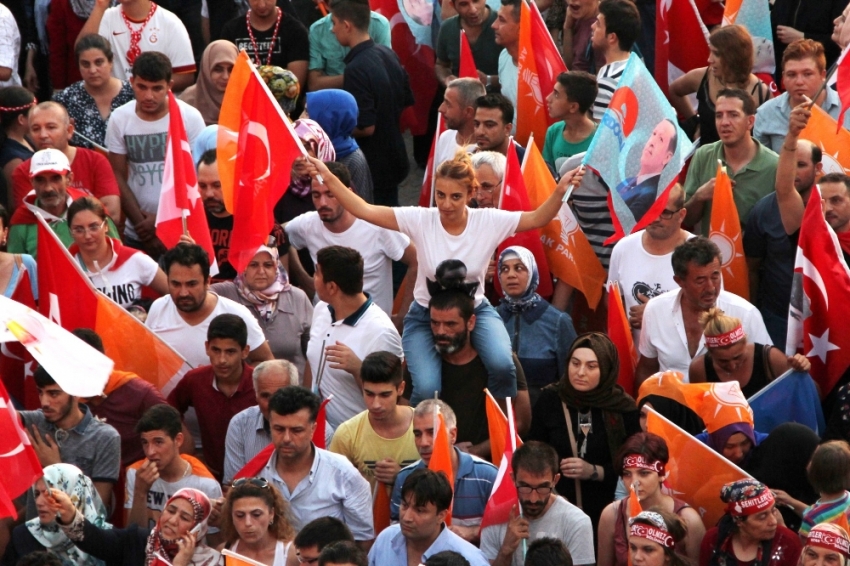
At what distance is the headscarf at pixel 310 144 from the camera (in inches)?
405

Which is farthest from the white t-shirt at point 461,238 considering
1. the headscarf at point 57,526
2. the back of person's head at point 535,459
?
the headscarf at point 57,526

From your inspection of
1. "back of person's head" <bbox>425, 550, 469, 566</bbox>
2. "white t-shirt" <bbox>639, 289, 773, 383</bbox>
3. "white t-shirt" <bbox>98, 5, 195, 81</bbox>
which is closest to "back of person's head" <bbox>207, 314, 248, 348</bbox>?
"back of person's head" <bbox>425, 550, 469, 566</bbox>

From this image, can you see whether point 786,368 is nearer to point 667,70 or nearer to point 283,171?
point 283,171

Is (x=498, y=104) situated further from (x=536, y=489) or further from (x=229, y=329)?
(x=536, y=489)

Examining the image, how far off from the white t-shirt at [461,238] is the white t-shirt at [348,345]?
0.25m

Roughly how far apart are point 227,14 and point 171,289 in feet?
13.4

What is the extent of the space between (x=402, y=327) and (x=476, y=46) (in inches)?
131

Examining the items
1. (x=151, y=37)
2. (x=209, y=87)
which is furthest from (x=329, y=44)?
(x=151, y=37)

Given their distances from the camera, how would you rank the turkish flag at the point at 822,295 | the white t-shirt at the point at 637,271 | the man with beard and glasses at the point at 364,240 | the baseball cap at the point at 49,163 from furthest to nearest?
the baseball cap at the point at 49,163 < the man with beard and glasses at the point at 364,240 < the white t-shirt at the point at 637,271 < the turkish flag at the point at 822,295

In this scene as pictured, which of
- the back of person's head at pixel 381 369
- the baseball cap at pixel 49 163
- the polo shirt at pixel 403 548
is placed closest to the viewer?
the polo shirt at pixel 403 548

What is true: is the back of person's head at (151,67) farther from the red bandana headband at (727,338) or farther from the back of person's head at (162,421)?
the red bandana headband at (727,338)

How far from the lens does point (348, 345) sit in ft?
28.9

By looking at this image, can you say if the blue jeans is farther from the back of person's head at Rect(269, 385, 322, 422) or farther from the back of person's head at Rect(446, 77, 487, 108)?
the back of person's head at Rect(446, 77, 487, 108)

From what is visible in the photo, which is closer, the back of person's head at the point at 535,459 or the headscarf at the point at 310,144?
the back of person's head at the point at 535,459
